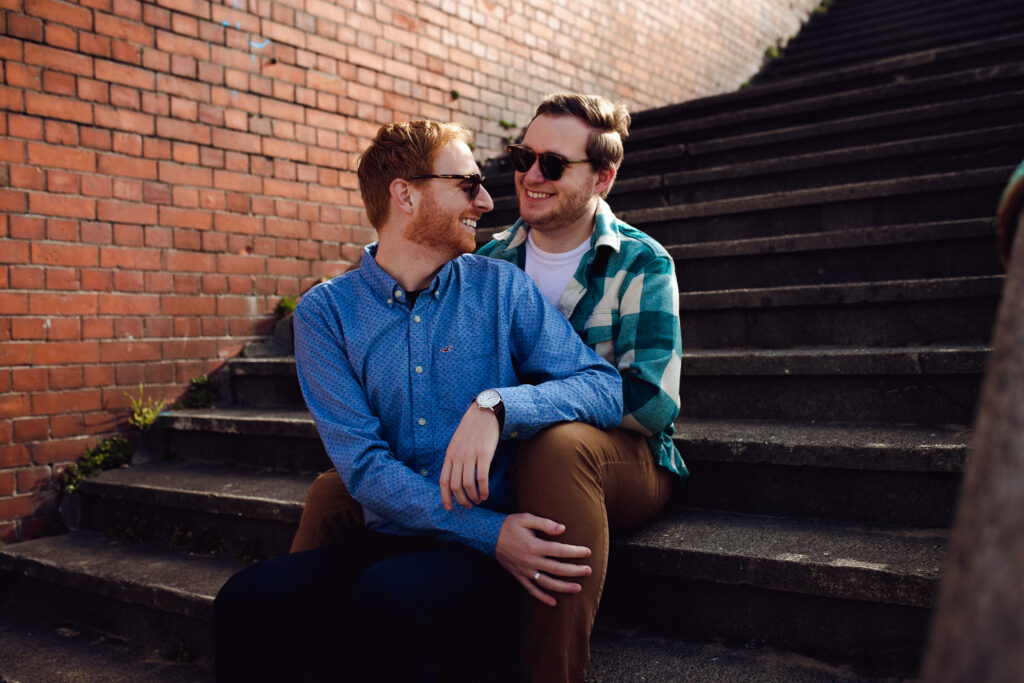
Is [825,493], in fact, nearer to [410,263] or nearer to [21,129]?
[410,263]

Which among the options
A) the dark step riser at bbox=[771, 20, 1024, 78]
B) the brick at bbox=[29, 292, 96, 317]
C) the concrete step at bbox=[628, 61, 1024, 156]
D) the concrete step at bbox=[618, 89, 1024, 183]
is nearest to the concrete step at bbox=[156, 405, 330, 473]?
the brick at bbox=[29, 292, 96, 317]

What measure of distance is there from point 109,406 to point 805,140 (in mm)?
3588

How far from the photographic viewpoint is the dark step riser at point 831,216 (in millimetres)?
3016

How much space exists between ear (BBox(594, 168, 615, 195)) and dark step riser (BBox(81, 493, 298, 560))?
1.38m

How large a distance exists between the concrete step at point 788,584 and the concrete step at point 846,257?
1.28m

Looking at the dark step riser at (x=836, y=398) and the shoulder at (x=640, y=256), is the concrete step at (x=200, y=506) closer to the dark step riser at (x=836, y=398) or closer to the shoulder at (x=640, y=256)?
the shoulder at (x=640, y=256)

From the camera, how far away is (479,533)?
5.06ft

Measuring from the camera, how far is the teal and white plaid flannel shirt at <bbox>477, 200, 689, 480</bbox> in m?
1.85

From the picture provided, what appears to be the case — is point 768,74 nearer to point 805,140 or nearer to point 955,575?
point 805,140

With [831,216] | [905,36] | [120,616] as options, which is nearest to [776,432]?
[831,216]

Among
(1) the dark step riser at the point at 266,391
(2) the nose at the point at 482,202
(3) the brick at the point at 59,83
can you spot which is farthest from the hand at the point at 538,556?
(3) the brick at the point at 59,83

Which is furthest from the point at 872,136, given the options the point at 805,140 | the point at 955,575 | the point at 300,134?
the point at 955,575

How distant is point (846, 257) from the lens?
115 inches

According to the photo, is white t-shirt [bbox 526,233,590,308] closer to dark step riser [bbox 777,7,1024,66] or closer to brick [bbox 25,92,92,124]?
brick [bbox 25,92,92,124]
